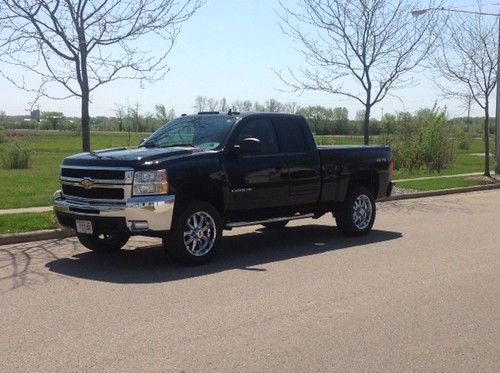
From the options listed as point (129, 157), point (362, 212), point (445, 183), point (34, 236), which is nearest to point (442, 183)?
point (445, 183)

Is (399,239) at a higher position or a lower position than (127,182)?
lower

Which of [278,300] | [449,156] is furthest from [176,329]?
[449,156]

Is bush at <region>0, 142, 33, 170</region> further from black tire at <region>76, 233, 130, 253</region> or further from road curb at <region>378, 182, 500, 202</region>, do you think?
black tire at <region>76, 233, 130, 253</region>

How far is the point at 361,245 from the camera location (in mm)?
10312

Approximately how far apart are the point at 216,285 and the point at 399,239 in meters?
4.29

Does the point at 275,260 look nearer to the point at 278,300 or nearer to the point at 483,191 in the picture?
the point at 278,300

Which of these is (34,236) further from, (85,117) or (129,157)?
(129,157)

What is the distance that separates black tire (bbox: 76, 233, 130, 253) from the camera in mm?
9445

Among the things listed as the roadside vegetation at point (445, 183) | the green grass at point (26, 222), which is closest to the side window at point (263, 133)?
the green grass at point (26, 222)

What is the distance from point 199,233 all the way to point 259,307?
2.23 meters

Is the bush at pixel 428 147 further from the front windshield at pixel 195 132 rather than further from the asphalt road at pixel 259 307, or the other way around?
the front windshield at pixel 195 132

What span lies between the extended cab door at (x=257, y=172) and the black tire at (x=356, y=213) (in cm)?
147

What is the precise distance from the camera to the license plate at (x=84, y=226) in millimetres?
8469

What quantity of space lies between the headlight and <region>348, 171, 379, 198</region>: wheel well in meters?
3.84
